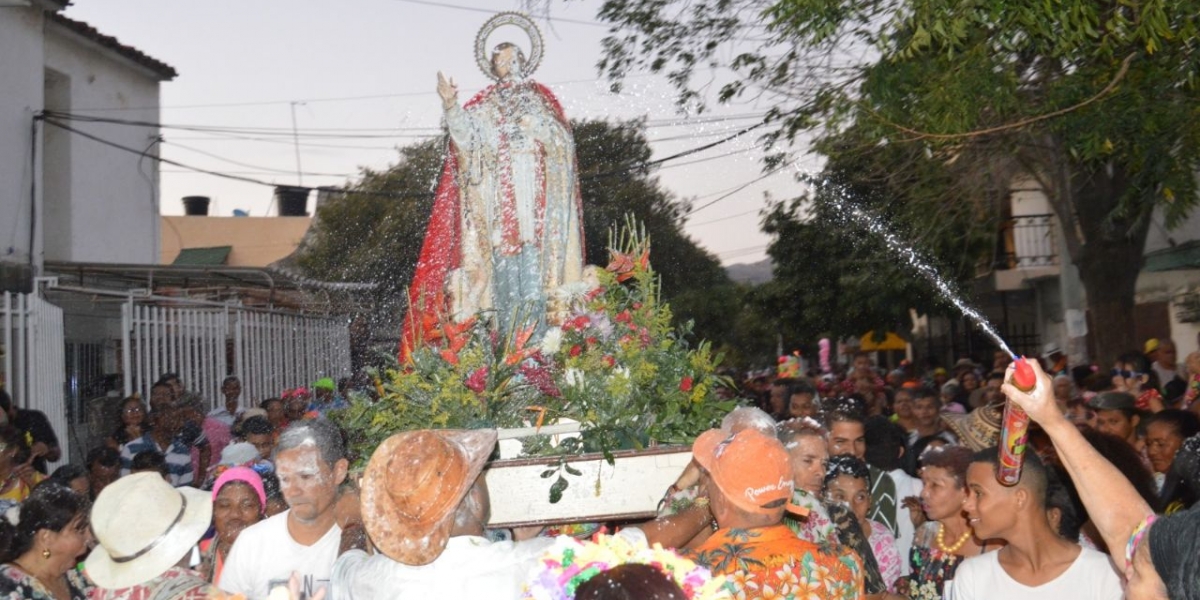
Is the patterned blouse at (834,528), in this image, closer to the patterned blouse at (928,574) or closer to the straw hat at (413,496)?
the patterned blouse at (928,574)

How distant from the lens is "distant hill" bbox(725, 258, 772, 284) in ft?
98.6

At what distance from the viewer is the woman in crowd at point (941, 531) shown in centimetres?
435

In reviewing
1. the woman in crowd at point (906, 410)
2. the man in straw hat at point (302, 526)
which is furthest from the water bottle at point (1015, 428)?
the woman in crowd at point (906, 410)

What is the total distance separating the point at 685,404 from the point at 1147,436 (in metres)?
2.15

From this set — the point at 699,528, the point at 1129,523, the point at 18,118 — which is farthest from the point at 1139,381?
the point at 18,118

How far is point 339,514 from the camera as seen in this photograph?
453 centimetres

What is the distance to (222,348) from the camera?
13266mm

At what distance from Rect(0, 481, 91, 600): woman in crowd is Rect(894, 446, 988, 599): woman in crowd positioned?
9.21 feet

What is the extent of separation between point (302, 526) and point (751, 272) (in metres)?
32.7

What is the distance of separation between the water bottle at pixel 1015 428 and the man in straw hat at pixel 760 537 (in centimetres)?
56

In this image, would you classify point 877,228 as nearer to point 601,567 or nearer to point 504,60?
point 504,60

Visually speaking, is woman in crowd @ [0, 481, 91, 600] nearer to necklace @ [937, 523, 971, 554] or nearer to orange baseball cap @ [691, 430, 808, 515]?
orange baseball cap @ [691, 430, 808, 515]

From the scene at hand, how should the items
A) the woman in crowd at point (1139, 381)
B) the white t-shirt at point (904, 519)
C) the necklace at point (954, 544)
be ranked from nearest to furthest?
1. the necklace at point (954, 544)
2. the white t-shirt at point (904, 519)
3. the woman in crowd at point (1139, 381)

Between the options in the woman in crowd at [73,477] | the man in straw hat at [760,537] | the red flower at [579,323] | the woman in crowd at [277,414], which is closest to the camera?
the man in straw hat at [760,537]
